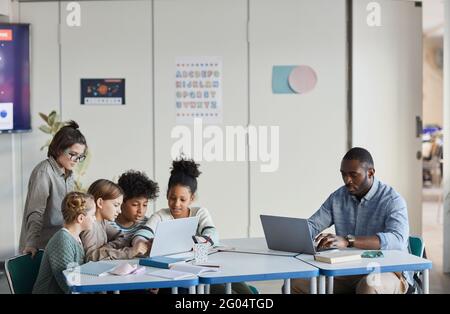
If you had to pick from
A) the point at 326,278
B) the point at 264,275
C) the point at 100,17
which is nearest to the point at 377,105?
the point at 100,17

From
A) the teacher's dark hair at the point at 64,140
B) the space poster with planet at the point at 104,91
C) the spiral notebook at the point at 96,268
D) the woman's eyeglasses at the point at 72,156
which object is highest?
the space poster with planet at the point at 104,91

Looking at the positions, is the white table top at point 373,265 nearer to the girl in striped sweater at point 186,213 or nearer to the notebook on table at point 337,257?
the notebook on table at point 337,257

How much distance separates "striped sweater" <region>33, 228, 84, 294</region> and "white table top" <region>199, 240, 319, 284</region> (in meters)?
0.65

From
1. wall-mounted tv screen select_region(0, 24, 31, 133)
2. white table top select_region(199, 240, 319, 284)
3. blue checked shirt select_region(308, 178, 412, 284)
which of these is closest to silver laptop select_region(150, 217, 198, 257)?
white table top select_region(199, 240, 319, 284)

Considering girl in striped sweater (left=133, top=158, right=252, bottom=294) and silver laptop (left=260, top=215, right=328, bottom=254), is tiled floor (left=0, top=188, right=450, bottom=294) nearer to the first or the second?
girl in striped sweater (left=133, top=158, right=252, bottom=294)

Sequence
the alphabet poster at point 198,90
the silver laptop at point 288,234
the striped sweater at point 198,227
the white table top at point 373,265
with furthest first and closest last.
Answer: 1. the alphabet poster at point 198,90
2. the striped sweater at point 198,227
3. the silver laptop at point 288,234
4. the white table top at point 373,265

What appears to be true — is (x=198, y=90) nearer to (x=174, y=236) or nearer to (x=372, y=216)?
(x=372, y=216)

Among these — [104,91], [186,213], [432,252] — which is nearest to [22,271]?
[186,213]

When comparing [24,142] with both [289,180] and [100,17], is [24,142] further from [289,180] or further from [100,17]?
[289,180]

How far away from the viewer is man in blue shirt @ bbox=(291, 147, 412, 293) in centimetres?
353

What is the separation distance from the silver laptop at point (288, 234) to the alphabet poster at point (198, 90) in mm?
2441

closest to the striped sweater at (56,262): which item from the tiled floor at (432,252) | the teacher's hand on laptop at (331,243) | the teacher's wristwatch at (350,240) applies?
the teacher's hand on laptop at (331,243)

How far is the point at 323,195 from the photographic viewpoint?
611 cm

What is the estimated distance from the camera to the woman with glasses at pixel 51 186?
3916 mm
